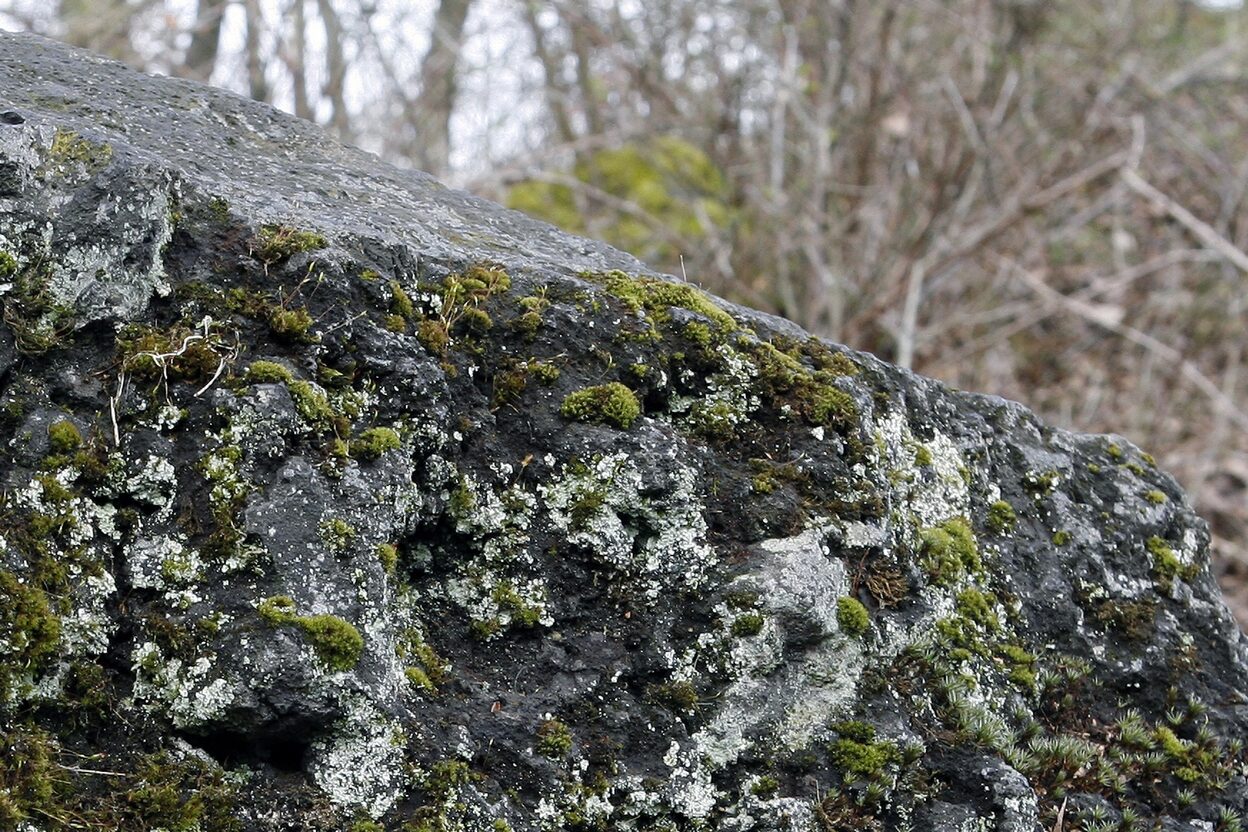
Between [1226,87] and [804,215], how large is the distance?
3.67m

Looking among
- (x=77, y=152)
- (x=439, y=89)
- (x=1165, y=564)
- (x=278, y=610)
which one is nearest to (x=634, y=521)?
(x=278, y=610)

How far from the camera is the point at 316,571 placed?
1.89m

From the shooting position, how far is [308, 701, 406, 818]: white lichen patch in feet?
6.03

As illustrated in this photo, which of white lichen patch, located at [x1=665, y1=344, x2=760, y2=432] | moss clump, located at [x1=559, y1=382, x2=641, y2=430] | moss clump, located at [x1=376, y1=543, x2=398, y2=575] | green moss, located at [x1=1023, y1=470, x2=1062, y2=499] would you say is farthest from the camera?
green moss, located at [x1=1023, y1=470, x2=1062, y2=499]

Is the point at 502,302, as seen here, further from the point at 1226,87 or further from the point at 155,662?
the point at 1226,87

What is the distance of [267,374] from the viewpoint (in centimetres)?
200

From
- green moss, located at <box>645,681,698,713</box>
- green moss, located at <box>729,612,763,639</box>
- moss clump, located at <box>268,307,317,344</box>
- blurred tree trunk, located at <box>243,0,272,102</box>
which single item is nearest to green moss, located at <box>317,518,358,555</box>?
moss clump, located at <box>268,307,317,344</box>

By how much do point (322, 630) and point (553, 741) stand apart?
0.46m

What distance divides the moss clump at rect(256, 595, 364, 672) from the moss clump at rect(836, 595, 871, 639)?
904 millimetres

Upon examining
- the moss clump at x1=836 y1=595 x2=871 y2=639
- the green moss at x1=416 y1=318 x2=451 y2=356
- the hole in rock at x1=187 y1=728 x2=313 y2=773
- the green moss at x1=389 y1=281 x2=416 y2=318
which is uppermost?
the green moss at x1=389 y1=281 x2=416 y2=318

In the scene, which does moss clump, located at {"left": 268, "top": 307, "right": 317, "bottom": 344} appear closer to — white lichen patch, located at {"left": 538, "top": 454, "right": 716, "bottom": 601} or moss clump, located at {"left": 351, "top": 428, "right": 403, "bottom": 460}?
moss clump, located at {"left": 351, "top": 428, "right": 403, "bottom": 460}

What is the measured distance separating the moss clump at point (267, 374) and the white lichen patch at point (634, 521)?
51 cm

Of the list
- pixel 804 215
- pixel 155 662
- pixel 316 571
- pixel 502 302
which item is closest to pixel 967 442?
pixel 502 302

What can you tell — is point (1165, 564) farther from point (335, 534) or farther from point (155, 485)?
point (155, 485)
